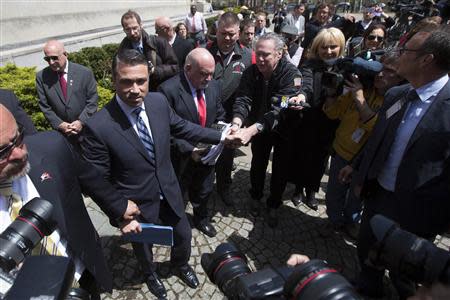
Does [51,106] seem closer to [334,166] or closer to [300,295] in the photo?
[334,166]

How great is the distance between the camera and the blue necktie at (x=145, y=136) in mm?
2512

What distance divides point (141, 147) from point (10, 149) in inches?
41.0

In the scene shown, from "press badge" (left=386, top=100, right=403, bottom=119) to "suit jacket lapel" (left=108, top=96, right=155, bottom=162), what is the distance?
6.59 ft

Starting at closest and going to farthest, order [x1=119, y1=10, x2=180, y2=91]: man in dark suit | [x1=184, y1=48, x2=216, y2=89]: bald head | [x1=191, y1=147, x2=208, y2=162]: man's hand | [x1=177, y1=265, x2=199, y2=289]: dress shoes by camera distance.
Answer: [x1=184, y1=48, x2=216, y2=89]: bald head
[x1=177, y1=265, x2=199, y2=289]: dress shoes
[x1=191, y1=147, x2=208, y2=162]: man's hand
[x1=119, y1=10, x2=180, y2=91]: man in dark suit

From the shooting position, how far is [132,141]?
244 centimetres

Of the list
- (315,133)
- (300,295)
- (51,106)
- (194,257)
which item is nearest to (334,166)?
(315,133)

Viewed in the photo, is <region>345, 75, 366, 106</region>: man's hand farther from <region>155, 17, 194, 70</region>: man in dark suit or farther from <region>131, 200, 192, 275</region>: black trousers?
<region>155, 17, 194, 70</region>: man in dark suit

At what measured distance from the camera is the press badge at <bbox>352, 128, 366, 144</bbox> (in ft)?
10.3

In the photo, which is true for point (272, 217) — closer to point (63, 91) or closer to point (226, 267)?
point (226, 267)

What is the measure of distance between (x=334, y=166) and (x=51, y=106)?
3.86 meters

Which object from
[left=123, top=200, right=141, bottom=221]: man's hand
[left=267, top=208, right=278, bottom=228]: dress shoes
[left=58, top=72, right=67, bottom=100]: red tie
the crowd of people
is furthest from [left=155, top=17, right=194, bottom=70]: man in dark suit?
[left=123, top=200, right=141, bottom=221]: man's hand

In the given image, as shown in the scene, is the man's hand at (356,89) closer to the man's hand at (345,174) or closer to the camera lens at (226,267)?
the man's hand at (345,174)

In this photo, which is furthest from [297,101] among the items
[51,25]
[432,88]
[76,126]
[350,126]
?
[51,25]

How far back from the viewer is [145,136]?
8.34ft
